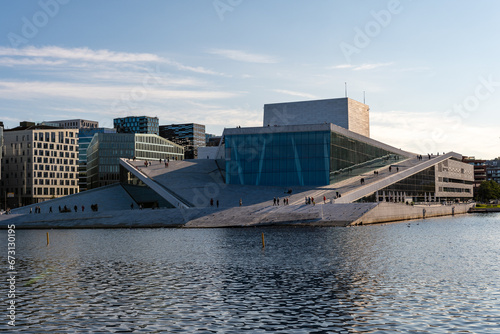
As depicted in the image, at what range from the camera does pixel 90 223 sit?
81688 millimetres

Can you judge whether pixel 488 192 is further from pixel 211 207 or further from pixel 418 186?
pixel 211 207

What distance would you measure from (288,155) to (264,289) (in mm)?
69561

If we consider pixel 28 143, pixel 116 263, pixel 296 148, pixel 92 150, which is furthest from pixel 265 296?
pixel 92 150

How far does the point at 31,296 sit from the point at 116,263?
11088mm

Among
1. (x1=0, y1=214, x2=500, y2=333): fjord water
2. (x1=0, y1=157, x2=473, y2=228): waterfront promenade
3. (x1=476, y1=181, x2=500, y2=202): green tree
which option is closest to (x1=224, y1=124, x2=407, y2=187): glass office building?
(x1=0, y1=157, x2=473, y2=228): waterfront promenade

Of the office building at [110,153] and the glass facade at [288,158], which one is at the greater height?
the office building at [110,153]

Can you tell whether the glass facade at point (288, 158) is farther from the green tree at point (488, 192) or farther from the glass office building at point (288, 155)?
the green tree at point (488, 192)

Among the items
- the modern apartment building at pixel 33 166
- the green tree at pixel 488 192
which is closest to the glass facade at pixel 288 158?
the modern apartment building at pixel 33 166

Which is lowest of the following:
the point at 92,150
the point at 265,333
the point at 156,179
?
the point at 265,333

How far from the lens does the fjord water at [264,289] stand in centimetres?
1914

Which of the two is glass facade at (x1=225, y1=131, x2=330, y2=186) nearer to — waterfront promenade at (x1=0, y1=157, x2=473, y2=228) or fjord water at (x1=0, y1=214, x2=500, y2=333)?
waterfront promenade at (x1=0, y1=157, x2=473, y2=228)

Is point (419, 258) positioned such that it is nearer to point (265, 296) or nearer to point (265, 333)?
point (265, 296)

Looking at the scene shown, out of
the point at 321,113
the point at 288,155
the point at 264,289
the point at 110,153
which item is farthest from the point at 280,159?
the point at 110,153

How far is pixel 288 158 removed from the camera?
94312mm
